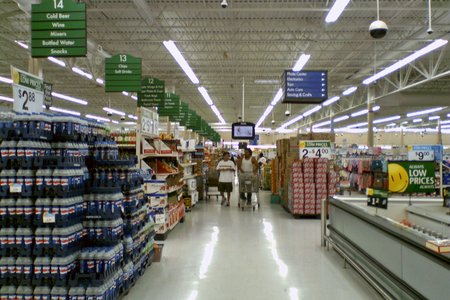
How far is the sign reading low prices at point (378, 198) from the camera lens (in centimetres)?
420

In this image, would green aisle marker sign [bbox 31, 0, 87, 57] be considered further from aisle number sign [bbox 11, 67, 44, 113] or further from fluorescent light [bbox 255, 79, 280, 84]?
fluorescent light [bbox 255, 79, 280, 84]

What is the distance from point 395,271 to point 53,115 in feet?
12.3

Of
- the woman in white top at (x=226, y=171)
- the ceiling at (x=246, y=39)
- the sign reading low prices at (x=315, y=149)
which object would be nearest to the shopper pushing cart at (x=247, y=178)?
the woman in white top at (x=226, y=171)

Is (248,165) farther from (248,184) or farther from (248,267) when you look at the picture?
(248,267)

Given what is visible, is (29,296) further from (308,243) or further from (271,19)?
(271,19)

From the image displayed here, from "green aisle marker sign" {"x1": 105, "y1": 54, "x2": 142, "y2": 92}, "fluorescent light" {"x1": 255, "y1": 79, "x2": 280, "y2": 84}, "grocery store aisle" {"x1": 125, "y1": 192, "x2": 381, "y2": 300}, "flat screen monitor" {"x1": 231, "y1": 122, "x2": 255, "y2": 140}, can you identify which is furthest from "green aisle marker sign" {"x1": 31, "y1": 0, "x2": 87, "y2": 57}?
"fluorescent light" {"x1": 255, "y1": 79, "x2": 280, "y2": 84}

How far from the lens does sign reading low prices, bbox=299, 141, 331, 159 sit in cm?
880

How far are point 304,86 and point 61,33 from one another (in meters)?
7.05

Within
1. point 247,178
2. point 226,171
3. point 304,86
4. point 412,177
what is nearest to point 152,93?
point 226,171

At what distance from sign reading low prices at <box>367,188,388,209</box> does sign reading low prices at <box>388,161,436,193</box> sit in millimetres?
194

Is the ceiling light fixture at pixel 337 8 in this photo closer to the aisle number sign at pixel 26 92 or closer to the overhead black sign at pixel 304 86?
the overhead black sign at pixel 304 86

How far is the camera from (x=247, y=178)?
10594 mm

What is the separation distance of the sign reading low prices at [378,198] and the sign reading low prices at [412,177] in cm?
19

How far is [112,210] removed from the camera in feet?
12.4
